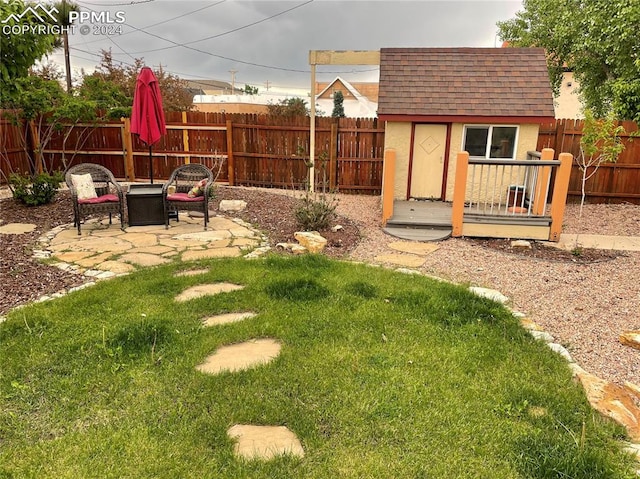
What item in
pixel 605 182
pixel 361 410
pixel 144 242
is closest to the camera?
pixel 361 410

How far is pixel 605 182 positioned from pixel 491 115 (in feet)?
12.7

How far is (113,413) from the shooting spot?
2.68 metres

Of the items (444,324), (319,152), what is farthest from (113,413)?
(319,152)

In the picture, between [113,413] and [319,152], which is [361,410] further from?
[319,152]

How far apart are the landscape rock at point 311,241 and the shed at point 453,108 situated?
3.91 meters

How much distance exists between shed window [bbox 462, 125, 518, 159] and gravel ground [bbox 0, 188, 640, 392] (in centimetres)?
199

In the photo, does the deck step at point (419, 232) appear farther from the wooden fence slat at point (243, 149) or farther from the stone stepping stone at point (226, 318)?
the stone stepping stone at point (226, 318)

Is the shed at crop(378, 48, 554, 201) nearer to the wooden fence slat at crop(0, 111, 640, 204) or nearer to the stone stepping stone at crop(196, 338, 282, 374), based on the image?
the wooden fence slat at crop(0, 111, 640, 204)

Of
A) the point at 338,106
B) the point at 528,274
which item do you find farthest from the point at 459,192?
the point at 338,106

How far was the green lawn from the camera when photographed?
2342 mm

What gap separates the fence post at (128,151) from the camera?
39.5ft

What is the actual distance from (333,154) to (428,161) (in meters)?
2.75

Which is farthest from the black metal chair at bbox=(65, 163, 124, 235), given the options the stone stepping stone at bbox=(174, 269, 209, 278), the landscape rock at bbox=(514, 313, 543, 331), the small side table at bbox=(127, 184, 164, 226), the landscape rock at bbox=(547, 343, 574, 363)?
the landscape rock at bbox=(547, 343, 574, 363)

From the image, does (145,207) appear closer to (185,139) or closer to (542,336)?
(185,139)
